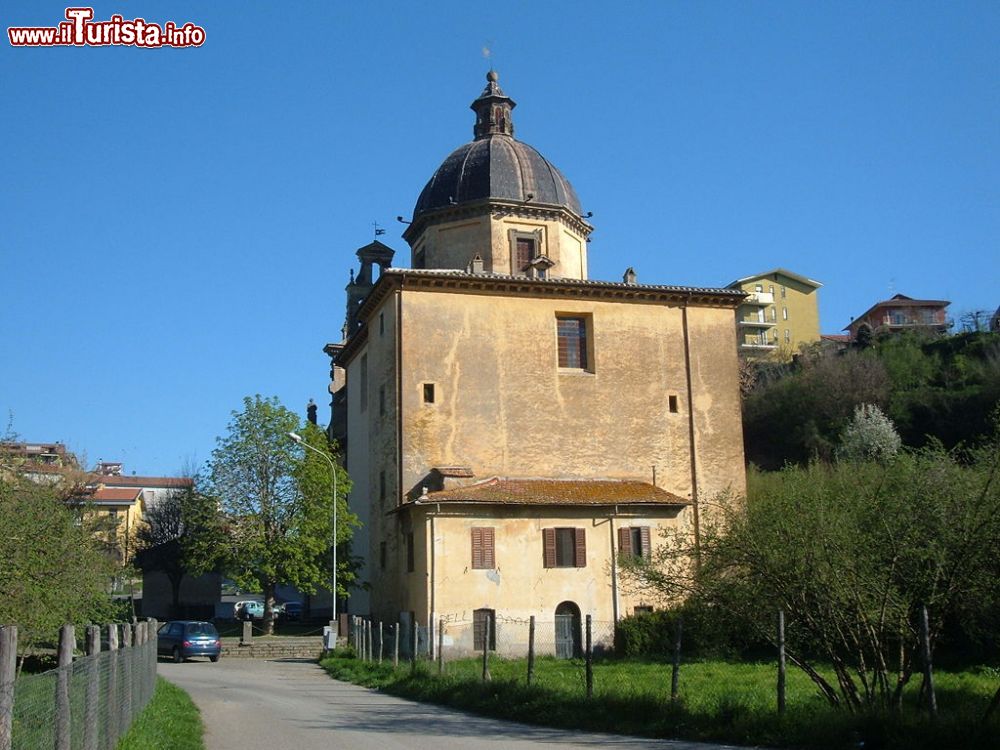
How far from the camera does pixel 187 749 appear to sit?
12297mm

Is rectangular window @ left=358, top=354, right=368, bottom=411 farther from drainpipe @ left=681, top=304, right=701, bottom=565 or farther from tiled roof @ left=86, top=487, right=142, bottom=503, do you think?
tiled roof @ left=86, top=487, right=142, bottom=503

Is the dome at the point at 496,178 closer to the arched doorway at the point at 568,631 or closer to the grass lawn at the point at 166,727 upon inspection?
the arched doorway at the point at 568,631

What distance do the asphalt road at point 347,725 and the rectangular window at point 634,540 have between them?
449 inches

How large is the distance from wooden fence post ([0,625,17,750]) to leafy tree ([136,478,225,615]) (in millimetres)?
35006

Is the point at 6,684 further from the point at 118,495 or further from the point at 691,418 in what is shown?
the point at 118,495

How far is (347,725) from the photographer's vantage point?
15.7 m

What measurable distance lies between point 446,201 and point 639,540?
1610 centimetres

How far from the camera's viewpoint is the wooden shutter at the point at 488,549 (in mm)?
32000

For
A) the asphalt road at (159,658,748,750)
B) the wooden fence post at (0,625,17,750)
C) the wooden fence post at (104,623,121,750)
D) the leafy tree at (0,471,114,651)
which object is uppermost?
the leafy tree at (0,471,114,651)

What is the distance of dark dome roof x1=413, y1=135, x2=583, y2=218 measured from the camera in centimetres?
4097

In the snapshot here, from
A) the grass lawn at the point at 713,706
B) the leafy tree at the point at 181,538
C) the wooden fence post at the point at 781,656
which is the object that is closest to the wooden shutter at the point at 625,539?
the grass lawn at the point at 713,706

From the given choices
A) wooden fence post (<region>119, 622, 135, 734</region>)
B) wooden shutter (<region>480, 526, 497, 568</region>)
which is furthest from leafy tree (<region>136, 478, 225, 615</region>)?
wooden fence post (<region>119, 622, 135, 734</region>)

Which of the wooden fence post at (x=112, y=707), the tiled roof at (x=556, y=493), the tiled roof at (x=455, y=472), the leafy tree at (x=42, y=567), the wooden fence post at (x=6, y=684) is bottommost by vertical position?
the wooden fence post at (x=112, y=707)

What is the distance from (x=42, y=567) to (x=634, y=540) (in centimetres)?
1978
